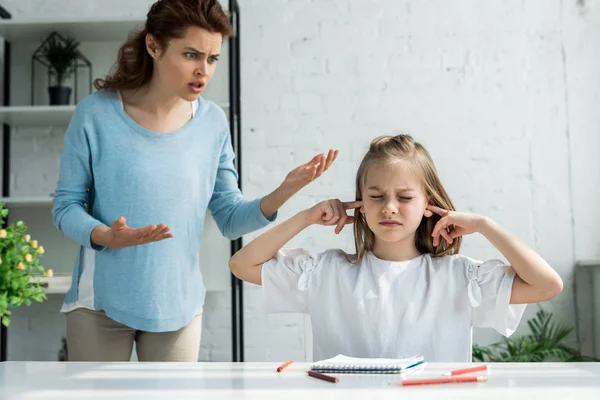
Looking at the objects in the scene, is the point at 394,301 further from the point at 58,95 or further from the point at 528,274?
the point at 58,95

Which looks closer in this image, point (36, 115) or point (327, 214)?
point (327, 214)

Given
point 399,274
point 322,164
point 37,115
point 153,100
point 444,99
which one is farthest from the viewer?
point 444,99

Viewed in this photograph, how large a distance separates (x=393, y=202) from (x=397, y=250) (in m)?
0.12

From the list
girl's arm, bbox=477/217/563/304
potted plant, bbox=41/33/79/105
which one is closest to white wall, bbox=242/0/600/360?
potted plant, bbox=41/33/79/105

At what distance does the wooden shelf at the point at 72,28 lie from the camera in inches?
114

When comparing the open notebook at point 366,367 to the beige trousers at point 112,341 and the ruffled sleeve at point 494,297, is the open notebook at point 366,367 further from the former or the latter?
the beige trousers at point 112,341

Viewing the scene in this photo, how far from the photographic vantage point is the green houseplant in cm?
297

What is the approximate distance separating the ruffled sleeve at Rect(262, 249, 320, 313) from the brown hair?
1.91 ft

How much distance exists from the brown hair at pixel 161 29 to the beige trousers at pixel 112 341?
0.56 meters


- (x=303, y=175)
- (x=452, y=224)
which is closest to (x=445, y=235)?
(x=452, y=224)

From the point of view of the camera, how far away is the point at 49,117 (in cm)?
300

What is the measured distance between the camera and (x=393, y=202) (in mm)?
1542

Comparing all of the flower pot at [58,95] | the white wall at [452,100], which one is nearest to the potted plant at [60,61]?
the flower pot at [58,95]

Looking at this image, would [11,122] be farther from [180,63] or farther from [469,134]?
[469,134]
